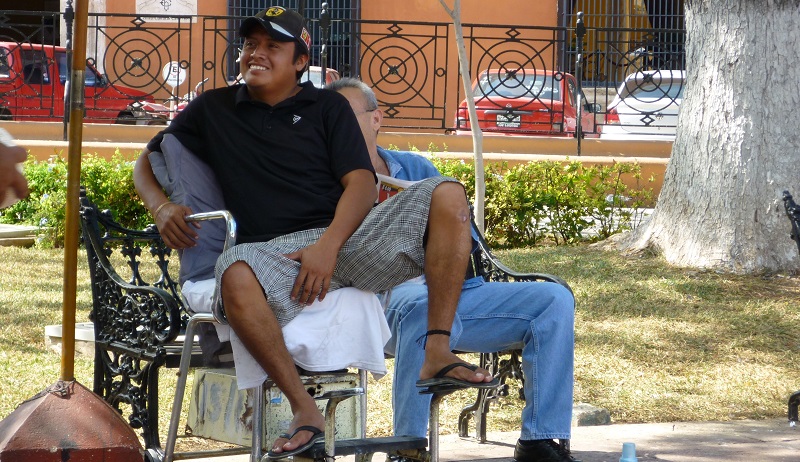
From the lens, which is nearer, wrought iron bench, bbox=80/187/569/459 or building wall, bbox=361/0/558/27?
wrought iron bench, bbox=80/187/569/459

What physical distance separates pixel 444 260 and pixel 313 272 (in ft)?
1.36

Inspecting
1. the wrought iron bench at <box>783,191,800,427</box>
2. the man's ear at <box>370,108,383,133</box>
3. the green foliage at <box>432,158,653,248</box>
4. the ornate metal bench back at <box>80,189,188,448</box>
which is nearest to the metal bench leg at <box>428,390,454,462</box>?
the ornate metal bench back at <box>80,189,188,448</box>

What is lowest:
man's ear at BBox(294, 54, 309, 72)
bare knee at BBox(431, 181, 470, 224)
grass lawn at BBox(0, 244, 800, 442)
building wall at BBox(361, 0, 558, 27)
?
grass lawn at BBox(0, 244, 800, 442)

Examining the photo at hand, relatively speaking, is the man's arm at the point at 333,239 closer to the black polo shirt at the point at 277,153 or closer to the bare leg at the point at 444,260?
the black polo shirt at the point at 277,153

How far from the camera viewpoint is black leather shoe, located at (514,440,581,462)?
144 inches

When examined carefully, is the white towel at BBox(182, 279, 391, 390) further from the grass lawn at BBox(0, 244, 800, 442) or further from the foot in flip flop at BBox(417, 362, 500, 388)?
the grass lawn at BBox(0, 244, 800, 442)

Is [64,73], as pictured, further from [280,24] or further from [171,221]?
[171,221]

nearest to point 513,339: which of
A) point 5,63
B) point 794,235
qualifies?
point 794,235

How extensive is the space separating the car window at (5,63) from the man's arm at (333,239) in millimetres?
10024

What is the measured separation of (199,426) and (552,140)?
9.28m

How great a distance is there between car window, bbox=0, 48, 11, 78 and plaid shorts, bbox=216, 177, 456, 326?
1009 centimetres

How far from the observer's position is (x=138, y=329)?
12.4 feet

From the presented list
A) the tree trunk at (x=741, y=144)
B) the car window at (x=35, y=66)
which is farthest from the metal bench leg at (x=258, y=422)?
the car window at (x=35, y=66)

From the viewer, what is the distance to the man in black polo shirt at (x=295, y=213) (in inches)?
128
